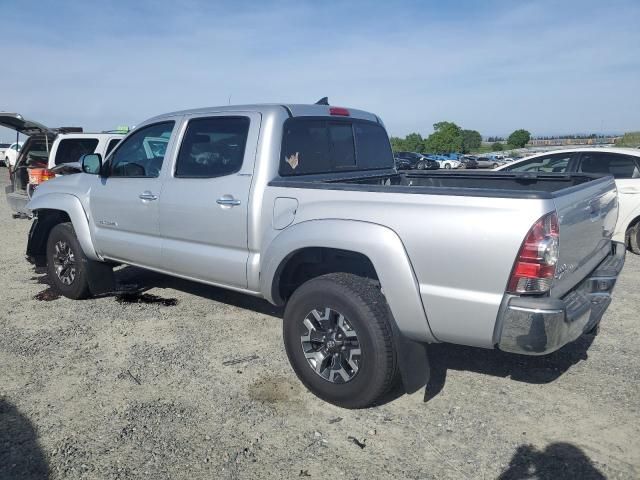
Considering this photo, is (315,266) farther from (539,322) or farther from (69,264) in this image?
(69,264)

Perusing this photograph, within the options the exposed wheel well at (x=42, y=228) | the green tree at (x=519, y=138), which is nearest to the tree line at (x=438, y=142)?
the green tree at (x=519, y=138)

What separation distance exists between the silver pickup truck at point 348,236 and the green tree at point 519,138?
8000 cm

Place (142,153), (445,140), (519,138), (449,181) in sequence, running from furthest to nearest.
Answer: (519,138) < (445,140) < (142,153) < (449,181)

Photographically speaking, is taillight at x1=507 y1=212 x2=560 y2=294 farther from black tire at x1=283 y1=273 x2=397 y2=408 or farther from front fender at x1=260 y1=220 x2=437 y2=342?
black tire at x1=283 y1=273 x2=397 y2=408

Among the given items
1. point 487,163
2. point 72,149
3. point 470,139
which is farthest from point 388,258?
point 470,139

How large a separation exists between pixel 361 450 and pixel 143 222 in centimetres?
277

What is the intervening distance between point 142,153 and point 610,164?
6.68 metres

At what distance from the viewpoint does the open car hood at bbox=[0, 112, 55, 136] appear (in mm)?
9605

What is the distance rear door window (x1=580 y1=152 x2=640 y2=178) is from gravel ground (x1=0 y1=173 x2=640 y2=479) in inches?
144

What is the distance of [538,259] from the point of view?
2701 millimetres

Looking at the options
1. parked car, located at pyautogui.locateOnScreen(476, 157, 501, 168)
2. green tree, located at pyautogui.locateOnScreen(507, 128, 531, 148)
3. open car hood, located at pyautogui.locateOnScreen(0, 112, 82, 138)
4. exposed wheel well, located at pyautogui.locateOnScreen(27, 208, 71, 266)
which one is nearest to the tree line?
green tree, located at pyautogui.locateOnScreen(507, 128, 531, 148)

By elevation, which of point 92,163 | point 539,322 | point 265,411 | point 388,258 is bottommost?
point 265,411

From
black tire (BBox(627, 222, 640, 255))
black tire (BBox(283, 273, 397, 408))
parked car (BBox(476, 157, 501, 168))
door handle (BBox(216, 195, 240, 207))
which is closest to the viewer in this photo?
black tire (BBox(283, 273, 397, 408))

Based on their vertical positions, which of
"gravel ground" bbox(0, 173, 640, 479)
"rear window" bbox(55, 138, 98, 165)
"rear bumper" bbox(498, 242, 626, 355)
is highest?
"rear window" bbox(55, 138, 98, 165)
